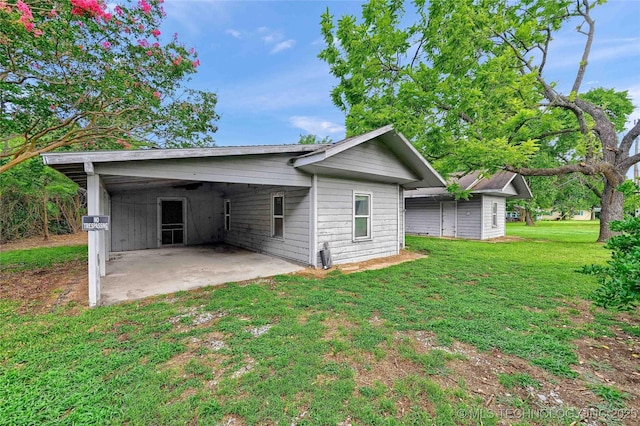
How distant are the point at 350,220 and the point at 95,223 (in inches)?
216

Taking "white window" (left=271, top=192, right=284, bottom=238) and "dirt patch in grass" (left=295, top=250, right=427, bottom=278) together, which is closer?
"dirt patch in grass" (left=295, top=250, right=427, bottom=278)

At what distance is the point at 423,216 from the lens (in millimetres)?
15617

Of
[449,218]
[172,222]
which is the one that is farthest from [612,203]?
[172,222]

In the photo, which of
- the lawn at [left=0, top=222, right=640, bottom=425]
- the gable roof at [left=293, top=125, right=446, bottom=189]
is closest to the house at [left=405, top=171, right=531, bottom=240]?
the gable roof at [left=293, top=125, right=446, bottom=189]

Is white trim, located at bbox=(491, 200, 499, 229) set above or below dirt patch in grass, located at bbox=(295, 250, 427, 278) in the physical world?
above

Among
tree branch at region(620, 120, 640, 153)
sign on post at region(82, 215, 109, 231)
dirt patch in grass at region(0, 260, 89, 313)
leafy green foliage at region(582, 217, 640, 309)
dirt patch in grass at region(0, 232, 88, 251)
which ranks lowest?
dirt patch in grass at region(0, 260, 89, 313)

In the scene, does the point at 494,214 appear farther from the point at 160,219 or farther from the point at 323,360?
the point at 160,219

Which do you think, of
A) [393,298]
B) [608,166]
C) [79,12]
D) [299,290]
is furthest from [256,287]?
[608,166]

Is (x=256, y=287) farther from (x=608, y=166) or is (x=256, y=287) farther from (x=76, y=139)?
→ (x=608, y=166)

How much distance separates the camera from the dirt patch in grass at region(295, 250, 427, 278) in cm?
627

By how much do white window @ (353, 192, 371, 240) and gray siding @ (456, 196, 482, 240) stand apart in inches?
329

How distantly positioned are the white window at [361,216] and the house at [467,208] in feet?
22.1

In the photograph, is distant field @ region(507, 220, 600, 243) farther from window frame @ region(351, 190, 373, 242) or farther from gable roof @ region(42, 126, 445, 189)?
window frame @ region(351, 190, 373, 242)

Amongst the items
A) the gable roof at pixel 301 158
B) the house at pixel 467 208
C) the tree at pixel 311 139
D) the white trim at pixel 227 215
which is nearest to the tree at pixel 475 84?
Result: the gable roof at pixel 301 158
